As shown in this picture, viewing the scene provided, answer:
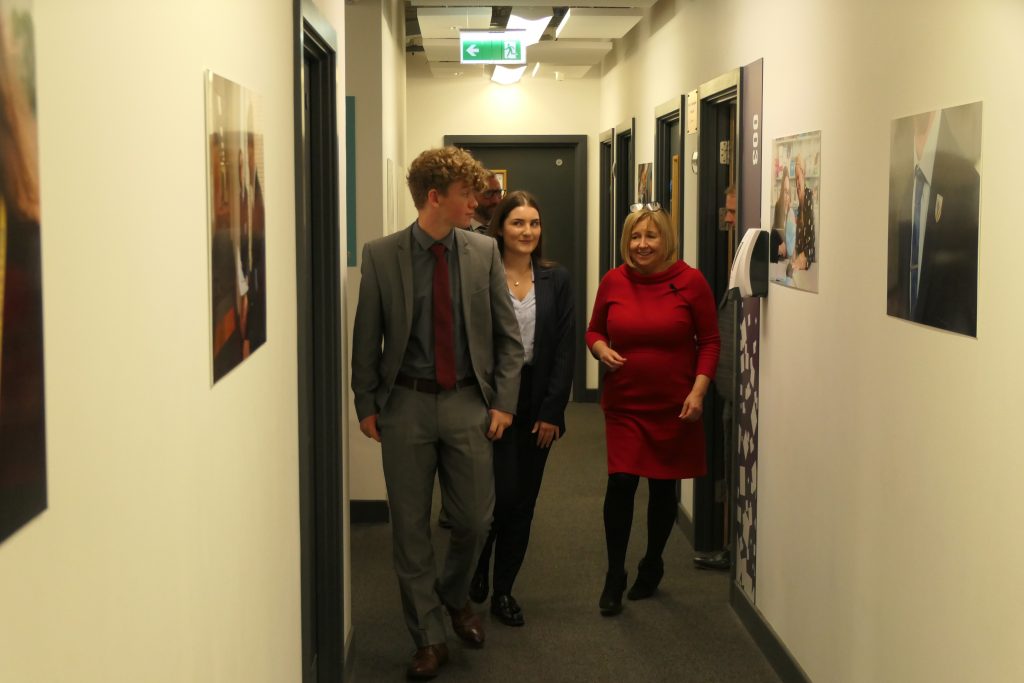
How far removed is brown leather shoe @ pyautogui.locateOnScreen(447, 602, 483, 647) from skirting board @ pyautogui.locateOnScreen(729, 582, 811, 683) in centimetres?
94

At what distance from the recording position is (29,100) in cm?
106

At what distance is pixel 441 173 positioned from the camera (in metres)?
3.58

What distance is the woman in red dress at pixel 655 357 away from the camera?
4.25 m

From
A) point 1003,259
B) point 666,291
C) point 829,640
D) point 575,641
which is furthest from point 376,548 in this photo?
point 1003,259

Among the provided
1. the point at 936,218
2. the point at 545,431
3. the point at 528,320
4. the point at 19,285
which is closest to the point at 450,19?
the point at 528,320

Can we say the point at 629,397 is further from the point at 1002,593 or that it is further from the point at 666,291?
the point at 1002,593

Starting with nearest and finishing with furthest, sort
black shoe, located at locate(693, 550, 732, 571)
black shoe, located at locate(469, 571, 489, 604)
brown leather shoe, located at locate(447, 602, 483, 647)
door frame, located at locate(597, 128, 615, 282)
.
Answer: brown leather shoe, located at locate(447, 602, 483, 647), black shoe, located at locate(469, 571, 489, 604), black shoe, located at locate(693, 550, 732, 571), door frame, located at locate(597, 128, 615, 282)

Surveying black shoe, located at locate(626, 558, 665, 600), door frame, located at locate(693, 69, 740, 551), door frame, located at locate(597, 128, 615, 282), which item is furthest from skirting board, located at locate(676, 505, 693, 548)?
door frame, located at locate(597, 128, 615, 282)

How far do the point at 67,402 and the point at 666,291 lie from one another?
3.25 meters

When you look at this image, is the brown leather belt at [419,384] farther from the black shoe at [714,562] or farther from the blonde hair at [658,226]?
the black shoe at [714,562]

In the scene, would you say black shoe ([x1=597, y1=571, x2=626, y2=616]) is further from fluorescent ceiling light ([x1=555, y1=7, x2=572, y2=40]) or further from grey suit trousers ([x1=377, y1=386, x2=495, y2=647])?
fluorescent ceiling light ([x1=555, y1=7, x2=572, y2=40])

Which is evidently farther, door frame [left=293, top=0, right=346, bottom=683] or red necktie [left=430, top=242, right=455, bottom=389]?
red necktie [left=430, top=242, right=455, bottom=389]

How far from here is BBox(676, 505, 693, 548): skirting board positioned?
5.48m

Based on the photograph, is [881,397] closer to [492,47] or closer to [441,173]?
[441,173]
